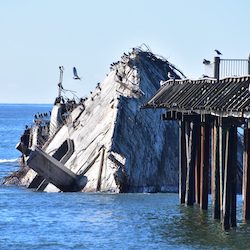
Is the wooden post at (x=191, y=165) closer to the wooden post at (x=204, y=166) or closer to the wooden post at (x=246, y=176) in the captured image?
the wooden post at (x=204, y=166)

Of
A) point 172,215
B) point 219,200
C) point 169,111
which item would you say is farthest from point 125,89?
point 219,200

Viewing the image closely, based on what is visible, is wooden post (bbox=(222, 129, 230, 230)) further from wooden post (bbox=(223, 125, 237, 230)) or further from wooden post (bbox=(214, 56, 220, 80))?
wooden post (bbox=(214, 56, 220, 80))

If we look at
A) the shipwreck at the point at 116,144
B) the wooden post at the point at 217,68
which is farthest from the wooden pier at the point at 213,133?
the shipwreck at the point at 116,144

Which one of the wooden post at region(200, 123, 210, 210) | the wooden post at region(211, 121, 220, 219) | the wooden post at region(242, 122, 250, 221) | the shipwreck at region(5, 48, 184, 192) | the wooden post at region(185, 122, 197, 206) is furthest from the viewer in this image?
the shipwreck at region(5, 48, 184, 192)

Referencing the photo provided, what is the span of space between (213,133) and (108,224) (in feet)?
14.5

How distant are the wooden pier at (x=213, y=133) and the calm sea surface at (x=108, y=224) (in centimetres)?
70

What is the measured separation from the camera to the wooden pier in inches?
1516

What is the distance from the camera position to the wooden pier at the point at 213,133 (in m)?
38.5

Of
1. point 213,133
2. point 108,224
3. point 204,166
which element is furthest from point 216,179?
point 204,166

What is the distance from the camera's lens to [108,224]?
42.6 m

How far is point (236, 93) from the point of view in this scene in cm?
3872

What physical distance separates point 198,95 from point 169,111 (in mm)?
5165

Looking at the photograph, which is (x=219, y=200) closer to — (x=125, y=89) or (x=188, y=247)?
(x=188, y=247)

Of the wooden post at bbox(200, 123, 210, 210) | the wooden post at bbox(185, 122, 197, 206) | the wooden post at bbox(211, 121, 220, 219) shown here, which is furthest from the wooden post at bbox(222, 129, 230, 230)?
the wooden post at bbox(185, 122, 197, 206)
